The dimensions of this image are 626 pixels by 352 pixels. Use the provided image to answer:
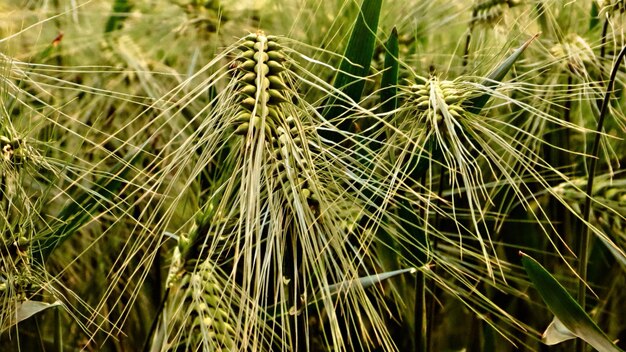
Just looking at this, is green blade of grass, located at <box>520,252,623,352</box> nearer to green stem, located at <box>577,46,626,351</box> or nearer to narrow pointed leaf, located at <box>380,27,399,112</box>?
green stem, located at <box>577,46,626,351</box>

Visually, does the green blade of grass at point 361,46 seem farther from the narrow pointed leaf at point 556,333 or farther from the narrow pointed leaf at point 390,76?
the narrow pointed leaf at point 556,333

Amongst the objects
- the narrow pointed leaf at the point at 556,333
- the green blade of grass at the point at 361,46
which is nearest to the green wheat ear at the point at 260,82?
the green blade of grass at the point at 361,46

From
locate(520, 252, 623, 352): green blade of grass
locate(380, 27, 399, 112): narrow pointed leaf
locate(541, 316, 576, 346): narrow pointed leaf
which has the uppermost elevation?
locate(380, 27, 399, 112): narrow pointed leaf

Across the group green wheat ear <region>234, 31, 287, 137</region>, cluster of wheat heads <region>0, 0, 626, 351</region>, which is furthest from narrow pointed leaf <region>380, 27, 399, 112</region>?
green wheat ear <region>234, 31, 287, 137</region>

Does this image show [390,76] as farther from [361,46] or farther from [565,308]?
[565,308]

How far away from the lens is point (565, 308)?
55 centimetres

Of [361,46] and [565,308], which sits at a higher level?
[361,46]

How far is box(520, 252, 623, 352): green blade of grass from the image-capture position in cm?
54

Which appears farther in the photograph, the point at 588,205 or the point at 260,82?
the point at 588,205

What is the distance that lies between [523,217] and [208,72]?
0.33m

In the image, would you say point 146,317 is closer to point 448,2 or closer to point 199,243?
point 199,243

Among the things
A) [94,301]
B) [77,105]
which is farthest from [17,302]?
[77,105]

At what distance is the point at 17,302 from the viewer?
Result: 61cm

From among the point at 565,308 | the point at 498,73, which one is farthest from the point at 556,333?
the point at 498,73
